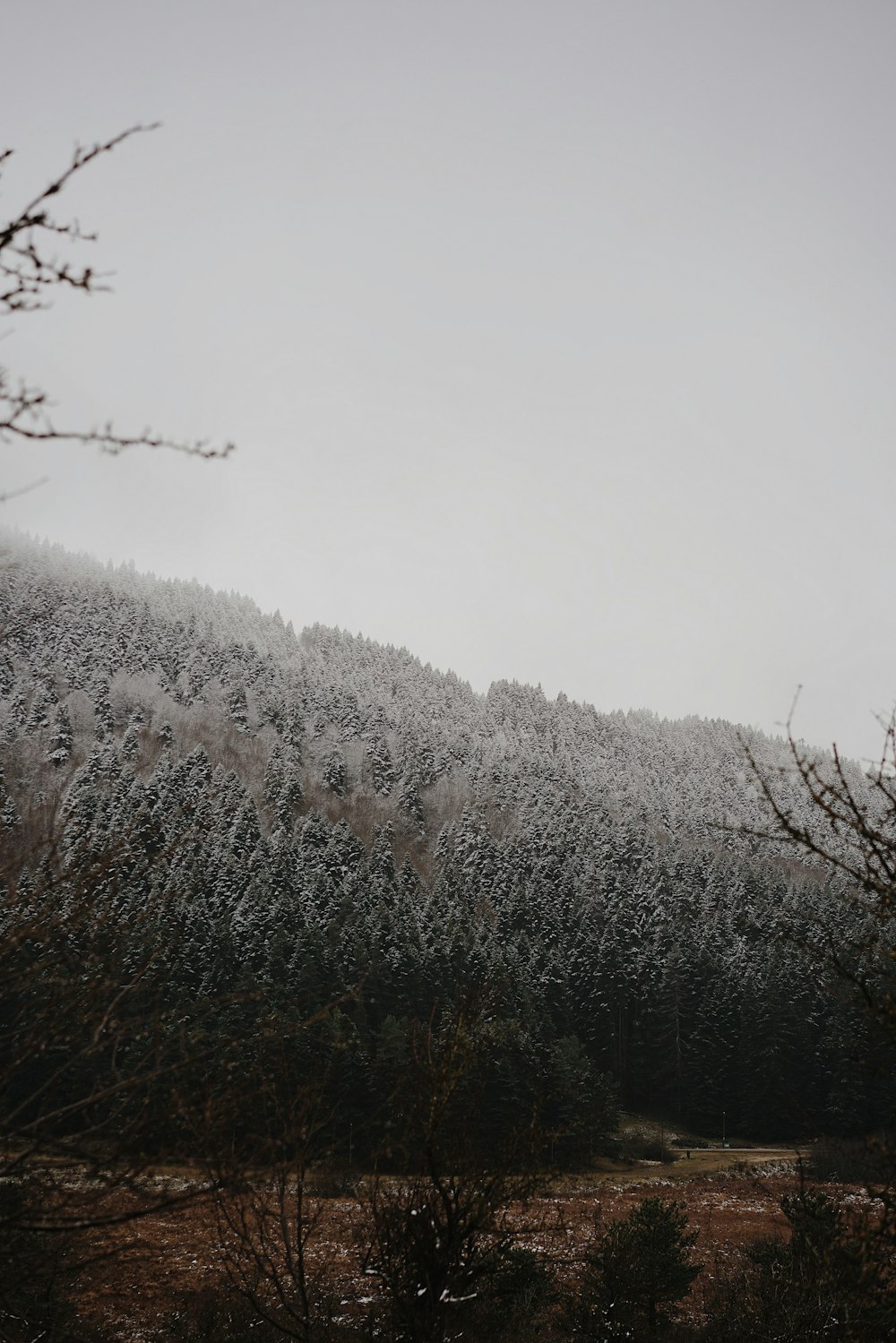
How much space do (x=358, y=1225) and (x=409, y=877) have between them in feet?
248

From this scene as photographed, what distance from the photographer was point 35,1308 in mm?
11023

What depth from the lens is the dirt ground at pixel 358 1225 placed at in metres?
10.6

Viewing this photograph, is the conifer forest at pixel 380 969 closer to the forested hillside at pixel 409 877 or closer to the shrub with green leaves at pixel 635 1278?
the shrub with green leaves at pixel 635 1278

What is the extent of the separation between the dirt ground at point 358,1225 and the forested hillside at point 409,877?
87.9 inches

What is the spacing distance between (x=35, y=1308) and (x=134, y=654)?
148698 mm

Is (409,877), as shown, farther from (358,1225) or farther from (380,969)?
(358,1225)

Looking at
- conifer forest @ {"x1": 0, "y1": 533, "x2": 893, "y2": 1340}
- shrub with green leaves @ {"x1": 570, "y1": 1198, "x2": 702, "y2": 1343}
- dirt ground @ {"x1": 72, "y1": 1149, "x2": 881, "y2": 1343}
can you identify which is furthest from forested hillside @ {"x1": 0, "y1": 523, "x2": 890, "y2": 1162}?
shrub with green leaves @ {"x1": 570, "y1": 1198, "x2": 702, "y2": 1343}

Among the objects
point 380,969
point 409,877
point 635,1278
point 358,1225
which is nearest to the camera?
point 358,1225

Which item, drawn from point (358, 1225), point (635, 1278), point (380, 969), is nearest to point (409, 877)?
point (380, 969)

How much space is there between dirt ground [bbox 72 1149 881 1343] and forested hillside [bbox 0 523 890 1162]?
87.9 inches

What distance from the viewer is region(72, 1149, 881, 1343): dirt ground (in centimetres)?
1055

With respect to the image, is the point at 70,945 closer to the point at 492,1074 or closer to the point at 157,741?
→ the point at 492,1074

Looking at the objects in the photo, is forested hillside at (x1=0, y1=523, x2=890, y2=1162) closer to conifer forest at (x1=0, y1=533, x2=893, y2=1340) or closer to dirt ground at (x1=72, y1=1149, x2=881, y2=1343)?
conifer forest at (x1=0, y1=533, x2=893, y2=1340)

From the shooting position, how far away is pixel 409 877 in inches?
3211
